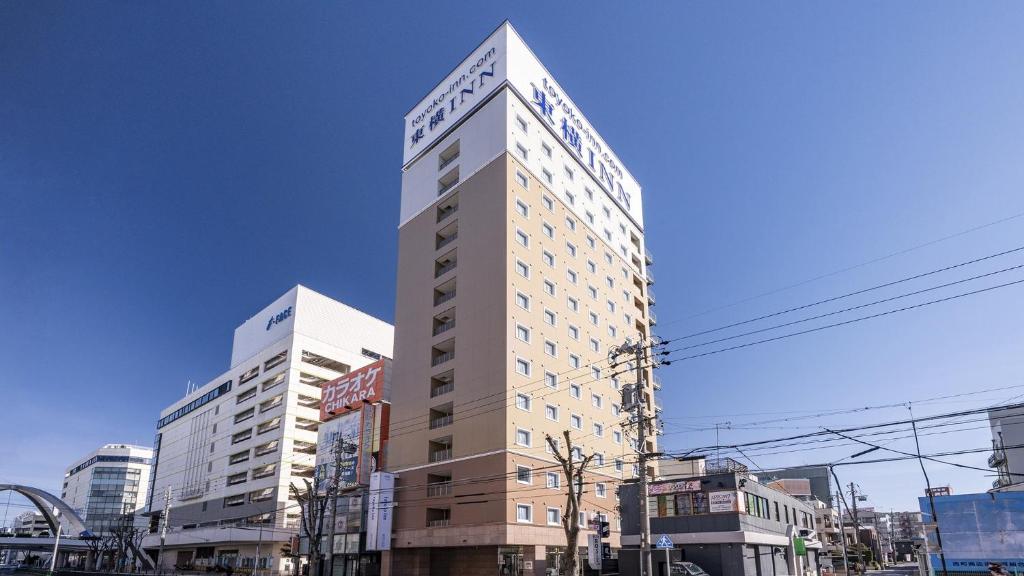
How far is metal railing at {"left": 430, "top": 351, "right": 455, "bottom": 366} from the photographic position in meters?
57.1

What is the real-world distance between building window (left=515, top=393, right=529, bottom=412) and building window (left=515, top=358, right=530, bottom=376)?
6.51 feet

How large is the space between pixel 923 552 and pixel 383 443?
160 feet

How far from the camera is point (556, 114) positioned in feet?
226

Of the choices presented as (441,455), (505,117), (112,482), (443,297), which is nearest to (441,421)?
(441,455)

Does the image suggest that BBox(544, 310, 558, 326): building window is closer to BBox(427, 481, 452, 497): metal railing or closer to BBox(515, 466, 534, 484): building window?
BBox(515, 466, 534, 484): building window

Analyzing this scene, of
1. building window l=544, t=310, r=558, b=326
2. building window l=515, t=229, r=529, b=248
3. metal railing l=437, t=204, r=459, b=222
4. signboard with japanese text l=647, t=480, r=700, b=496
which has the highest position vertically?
metal railing l=437, t=204, r=459, b=222

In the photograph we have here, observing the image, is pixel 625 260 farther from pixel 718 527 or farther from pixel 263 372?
pixel 263 372

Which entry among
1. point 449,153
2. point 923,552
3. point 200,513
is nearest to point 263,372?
point 200,513

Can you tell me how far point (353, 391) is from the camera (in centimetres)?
6781

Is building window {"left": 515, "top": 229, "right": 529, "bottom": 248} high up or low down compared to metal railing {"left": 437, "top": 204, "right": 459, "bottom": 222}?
down

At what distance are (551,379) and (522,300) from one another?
765cm

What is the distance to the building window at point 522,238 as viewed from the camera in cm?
5739

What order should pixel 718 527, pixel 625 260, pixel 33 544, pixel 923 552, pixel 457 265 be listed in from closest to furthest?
pixel 718 527, pixel 923 552, pixel 457 265, pixel 625 260, pixel 33 544

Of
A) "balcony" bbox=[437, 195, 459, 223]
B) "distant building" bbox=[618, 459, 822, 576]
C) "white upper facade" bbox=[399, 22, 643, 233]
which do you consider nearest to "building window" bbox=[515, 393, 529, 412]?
"distant building" bbox=[618, 459, 822, 576]
